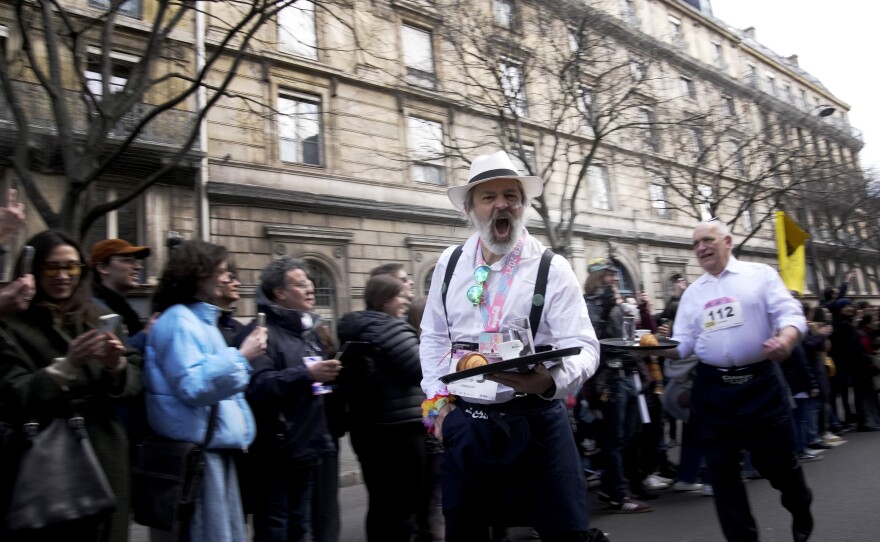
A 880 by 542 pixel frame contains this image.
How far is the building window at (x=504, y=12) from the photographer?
48.4 feet

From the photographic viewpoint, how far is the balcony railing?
1163 centimetres

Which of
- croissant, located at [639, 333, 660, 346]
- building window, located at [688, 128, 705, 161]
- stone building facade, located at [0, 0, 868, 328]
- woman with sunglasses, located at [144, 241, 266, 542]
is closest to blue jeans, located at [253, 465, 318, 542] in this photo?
woman with sunglasses, located at [144, 241, 266, 542]

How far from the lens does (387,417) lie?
397cm

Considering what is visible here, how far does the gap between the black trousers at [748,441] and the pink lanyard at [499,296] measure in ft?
6.66

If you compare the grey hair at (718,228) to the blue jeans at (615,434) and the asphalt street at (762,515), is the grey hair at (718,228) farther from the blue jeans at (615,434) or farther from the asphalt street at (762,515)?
the asphalt street at (762,515)

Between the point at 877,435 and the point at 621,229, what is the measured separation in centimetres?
1463

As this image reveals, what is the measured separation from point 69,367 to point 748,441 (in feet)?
12.1

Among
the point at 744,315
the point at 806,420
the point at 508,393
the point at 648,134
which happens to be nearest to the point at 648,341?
the point at 744,315

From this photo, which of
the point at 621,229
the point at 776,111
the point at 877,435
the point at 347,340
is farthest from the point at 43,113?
the point at 776,111

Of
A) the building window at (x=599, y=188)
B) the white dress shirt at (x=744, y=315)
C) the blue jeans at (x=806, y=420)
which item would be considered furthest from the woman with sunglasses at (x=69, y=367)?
the building window at (x=599, y=188)

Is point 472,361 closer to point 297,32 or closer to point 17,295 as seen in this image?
point 17,295

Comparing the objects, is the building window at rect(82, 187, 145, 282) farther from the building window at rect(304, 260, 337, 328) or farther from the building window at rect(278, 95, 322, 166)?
the building window at rect(304, 260, 337, 328)

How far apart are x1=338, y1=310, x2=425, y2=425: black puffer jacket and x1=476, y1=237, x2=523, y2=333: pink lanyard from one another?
4.98 feet

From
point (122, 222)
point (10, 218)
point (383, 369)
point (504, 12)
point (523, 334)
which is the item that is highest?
point (504, 12)
